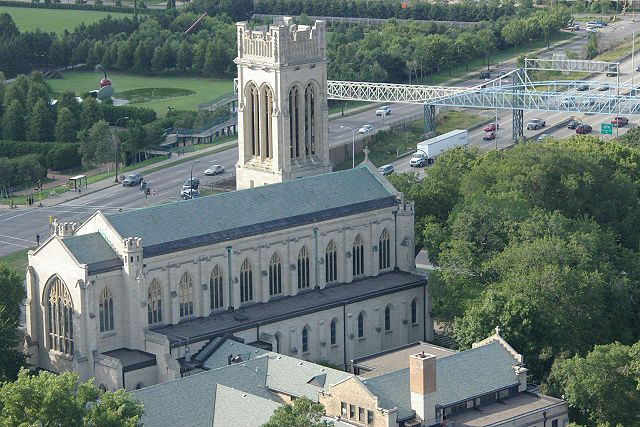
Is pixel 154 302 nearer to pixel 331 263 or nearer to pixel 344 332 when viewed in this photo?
pixel 344 332

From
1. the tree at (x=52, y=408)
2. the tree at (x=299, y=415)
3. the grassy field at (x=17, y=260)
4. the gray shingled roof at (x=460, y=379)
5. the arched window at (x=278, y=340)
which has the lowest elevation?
the grassy field at (x=17, y=260)

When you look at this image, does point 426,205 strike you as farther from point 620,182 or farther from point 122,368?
point 122,368

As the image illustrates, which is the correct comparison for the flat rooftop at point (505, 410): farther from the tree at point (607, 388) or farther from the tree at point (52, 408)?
the tree at point (52, 408)

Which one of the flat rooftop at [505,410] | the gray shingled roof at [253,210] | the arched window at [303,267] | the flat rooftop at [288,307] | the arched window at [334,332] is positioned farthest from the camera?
the arched window at [303,267]

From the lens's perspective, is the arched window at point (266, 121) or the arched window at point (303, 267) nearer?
the arched window at point (303, 267)

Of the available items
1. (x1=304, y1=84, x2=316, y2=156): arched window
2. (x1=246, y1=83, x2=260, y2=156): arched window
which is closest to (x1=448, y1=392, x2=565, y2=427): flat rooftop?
(x1=304, y1=84, x2=316, y2=156): arched window

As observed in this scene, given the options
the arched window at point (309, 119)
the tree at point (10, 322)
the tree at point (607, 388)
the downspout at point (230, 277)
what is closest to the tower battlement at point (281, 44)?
the arched window at point (309, 119)
